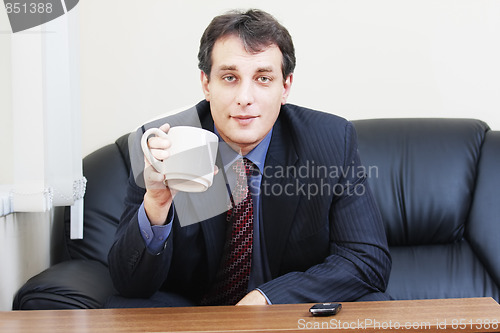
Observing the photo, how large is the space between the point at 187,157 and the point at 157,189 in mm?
181

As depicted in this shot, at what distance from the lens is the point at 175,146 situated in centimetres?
112

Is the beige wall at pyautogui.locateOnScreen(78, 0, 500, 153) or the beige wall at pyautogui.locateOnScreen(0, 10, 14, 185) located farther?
the beige wall at pyautogui.locateOnScreen(78, 0, 500, 153)

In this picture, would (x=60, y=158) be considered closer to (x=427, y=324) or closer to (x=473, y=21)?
(x=427, y=324)

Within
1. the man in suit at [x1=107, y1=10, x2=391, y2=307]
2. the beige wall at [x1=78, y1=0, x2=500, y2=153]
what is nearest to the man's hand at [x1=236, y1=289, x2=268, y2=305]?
the man in suit at [x1=107, y1=10, x2=391, y2=307]

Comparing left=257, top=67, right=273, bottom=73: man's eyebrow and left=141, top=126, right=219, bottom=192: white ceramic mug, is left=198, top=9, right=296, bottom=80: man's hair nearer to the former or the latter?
left=257, top=67, right=273, bottom=73: man's eyebrow

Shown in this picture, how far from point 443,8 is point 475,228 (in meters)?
0.84

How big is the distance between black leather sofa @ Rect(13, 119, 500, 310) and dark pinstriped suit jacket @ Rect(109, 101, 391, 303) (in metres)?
0.40

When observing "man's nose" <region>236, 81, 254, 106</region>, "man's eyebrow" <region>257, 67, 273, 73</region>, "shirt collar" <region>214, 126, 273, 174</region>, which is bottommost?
"shirt collar" <region>214, 126, 273, 174</region>

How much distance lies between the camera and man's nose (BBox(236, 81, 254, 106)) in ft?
4.77

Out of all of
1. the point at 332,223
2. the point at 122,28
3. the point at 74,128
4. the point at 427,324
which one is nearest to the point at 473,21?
the point at 332,223

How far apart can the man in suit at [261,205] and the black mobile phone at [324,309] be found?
41cm

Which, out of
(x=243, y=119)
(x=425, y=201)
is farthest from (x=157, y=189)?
(x=425, y=201)

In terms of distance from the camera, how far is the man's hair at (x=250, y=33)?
1500mm

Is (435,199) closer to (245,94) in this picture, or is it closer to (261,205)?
(261,205)
